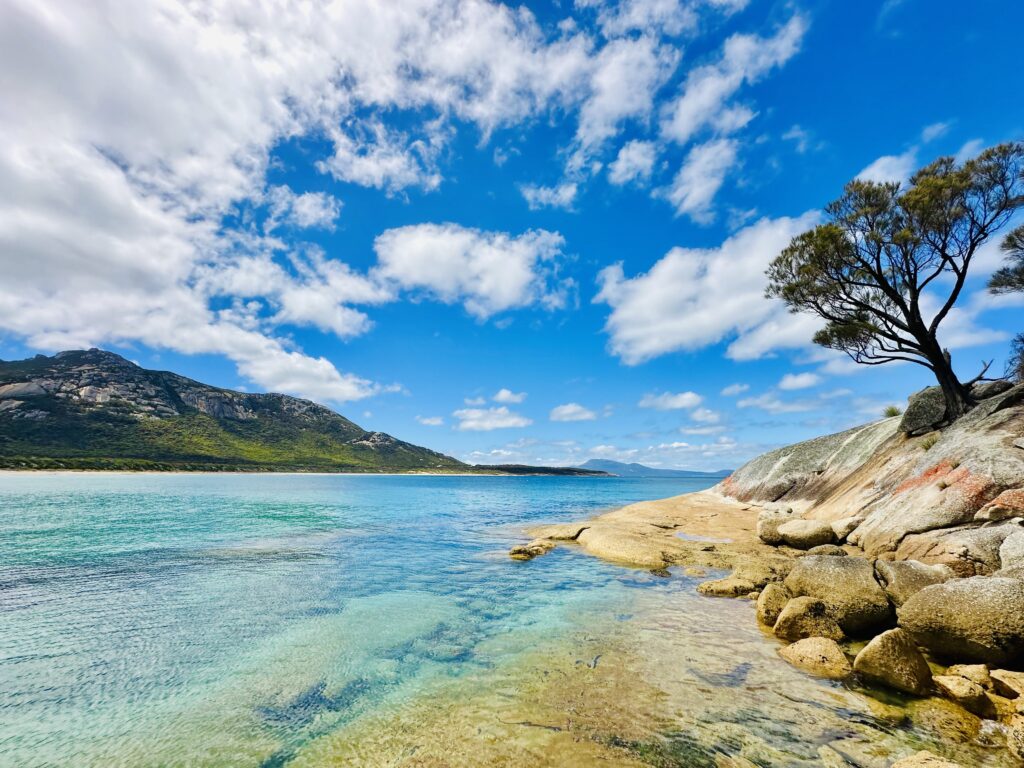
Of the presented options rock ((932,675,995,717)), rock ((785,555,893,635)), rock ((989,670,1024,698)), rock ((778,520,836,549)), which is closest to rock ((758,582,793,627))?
rock ((785,555,893,635))

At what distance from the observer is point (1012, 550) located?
12141 mm

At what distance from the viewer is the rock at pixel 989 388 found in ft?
82.2

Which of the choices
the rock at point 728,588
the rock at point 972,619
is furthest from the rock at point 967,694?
the rock at point 728,588

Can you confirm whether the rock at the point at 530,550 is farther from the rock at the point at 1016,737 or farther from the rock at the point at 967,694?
the rock at the point at 1016,737

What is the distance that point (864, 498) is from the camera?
2481 cm

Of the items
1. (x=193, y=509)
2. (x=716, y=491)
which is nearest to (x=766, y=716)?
(x=193, y=509)

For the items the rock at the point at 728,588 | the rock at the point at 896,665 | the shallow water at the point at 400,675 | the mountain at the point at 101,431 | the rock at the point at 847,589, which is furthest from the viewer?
the mountain at the point at 101,431

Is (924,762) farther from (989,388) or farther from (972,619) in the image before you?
(989,388)

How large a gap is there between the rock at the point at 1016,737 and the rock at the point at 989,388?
26.0 m

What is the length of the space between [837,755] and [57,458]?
168m

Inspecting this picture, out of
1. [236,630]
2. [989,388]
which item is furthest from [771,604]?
[989,388]

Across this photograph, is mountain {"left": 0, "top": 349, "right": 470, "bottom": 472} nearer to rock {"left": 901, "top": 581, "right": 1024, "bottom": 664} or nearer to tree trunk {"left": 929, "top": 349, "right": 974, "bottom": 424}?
rock {"left": 901, "top": 581, "right": 1024, "bottom": 664}

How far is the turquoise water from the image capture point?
7449 mm

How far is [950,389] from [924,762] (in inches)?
1084
